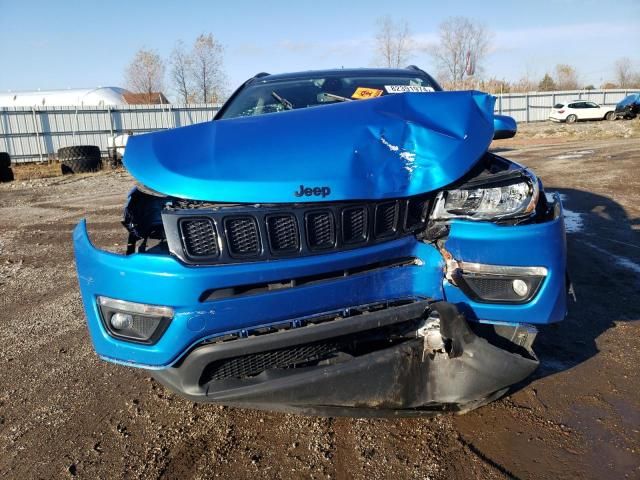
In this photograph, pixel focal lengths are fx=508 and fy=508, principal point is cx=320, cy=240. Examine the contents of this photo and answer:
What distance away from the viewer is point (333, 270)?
6.76 ft

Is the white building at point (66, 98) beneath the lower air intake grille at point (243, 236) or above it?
above

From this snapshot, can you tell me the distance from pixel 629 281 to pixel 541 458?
108 inches

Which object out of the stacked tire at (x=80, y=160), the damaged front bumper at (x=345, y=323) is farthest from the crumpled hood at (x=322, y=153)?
the stacked tire at (x=80, y=160)

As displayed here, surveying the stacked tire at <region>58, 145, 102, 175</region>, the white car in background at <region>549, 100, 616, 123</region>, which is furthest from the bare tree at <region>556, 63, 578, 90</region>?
the stacked tire at <region>58, 145, 102, 175</region>

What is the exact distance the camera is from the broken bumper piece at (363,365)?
2.06 metres

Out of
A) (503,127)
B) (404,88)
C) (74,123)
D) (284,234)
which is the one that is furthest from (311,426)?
(74,123)

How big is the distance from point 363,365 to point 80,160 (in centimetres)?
1718

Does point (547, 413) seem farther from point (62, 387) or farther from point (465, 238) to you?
point (62, 387)

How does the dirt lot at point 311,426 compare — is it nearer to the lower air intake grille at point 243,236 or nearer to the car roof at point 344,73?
the lower air intake grille at point 243,236

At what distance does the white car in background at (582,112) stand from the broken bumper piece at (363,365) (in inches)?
1388

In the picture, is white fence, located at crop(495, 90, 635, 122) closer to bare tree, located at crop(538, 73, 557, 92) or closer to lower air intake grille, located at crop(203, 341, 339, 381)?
bare tree, located at crop(538, 73, 557, 92)

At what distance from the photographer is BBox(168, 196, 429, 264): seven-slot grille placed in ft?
6.55

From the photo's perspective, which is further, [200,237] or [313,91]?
[313,91]

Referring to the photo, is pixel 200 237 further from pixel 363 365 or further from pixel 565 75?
pixel 565 75
